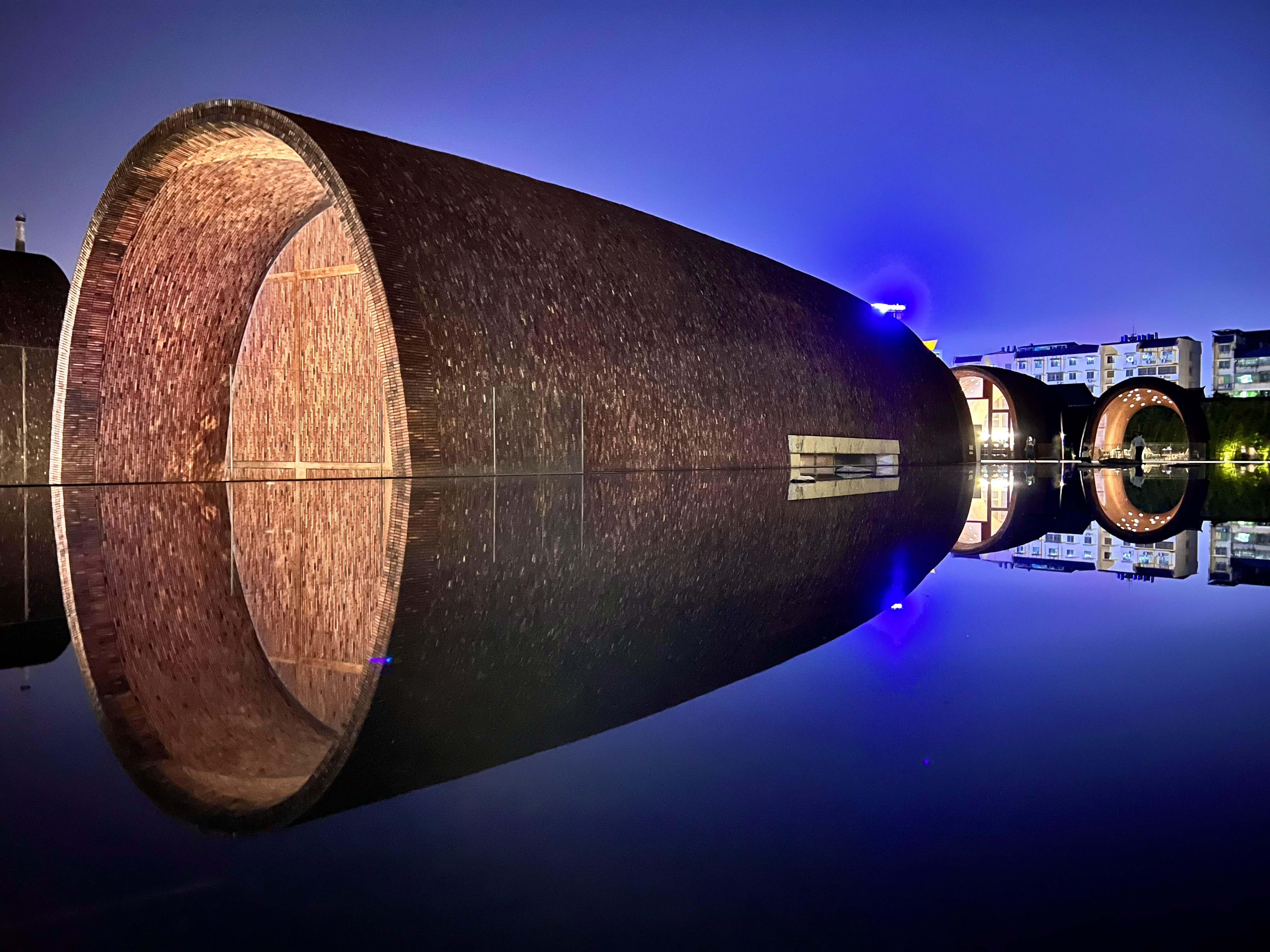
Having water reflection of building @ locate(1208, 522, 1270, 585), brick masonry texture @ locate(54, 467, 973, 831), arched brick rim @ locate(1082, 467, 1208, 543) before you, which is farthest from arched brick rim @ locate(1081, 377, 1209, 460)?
brick masonry texture @ locate(54, 467, 973, 831)

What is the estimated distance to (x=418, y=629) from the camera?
3.01 metres

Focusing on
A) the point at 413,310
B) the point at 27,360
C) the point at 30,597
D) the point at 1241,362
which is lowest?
the point at 30,597

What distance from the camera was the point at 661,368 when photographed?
17047mm

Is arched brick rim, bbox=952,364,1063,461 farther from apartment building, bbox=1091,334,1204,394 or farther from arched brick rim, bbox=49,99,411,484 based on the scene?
apartment building, bbox=1091,334,1204,394

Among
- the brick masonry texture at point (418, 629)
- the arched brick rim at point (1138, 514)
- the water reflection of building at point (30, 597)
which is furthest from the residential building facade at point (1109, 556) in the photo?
the water reflection of building at point (30, 597)

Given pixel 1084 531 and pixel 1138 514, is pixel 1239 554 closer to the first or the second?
pixel 1084 531

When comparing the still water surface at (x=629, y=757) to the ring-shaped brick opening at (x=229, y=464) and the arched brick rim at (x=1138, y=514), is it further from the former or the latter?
the arched brick rim at (x=1138, y=514)

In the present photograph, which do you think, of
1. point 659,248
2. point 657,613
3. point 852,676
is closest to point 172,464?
point 659,248

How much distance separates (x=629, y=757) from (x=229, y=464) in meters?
15.1

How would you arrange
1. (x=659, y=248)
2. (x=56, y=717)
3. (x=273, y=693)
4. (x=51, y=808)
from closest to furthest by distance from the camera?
(x=51, y=808) → (x=56, y=717) → (x=273, y=693) → (x=659, y=248)

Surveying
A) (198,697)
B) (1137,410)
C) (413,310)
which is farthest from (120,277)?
(1137,410)

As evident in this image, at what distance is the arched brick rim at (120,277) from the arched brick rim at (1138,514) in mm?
7923

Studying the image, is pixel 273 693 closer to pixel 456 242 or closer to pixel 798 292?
pixel 456 242

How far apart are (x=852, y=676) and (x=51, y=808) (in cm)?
173
